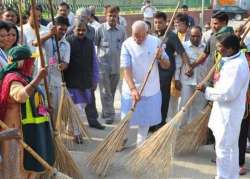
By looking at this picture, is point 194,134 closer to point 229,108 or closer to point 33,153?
point 229,108

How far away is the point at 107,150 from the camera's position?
496 cm

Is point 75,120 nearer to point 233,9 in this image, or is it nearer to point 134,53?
point 134,53

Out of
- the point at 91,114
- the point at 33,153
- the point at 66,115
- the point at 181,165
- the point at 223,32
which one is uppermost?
the point at 223,32

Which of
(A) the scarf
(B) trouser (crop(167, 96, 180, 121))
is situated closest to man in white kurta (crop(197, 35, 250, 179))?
(A) the scarf

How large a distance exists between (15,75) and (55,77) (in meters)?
1.99

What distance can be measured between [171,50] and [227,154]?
229cm

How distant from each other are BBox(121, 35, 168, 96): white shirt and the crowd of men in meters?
0.01

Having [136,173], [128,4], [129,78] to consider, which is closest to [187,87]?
[129,78]

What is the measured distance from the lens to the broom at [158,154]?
15.5 feet

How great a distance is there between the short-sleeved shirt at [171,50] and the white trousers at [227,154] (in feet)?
6.89

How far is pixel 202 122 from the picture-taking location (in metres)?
5.38

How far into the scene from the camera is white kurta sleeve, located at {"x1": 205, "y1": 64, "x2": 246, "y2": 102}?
4102 millimetres

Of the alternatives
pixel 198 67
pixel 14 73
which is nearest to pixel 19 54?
pixel 14 73

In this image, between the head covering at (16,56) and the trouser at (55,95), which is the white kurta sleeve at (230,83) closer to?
the head covering at (16,56)
